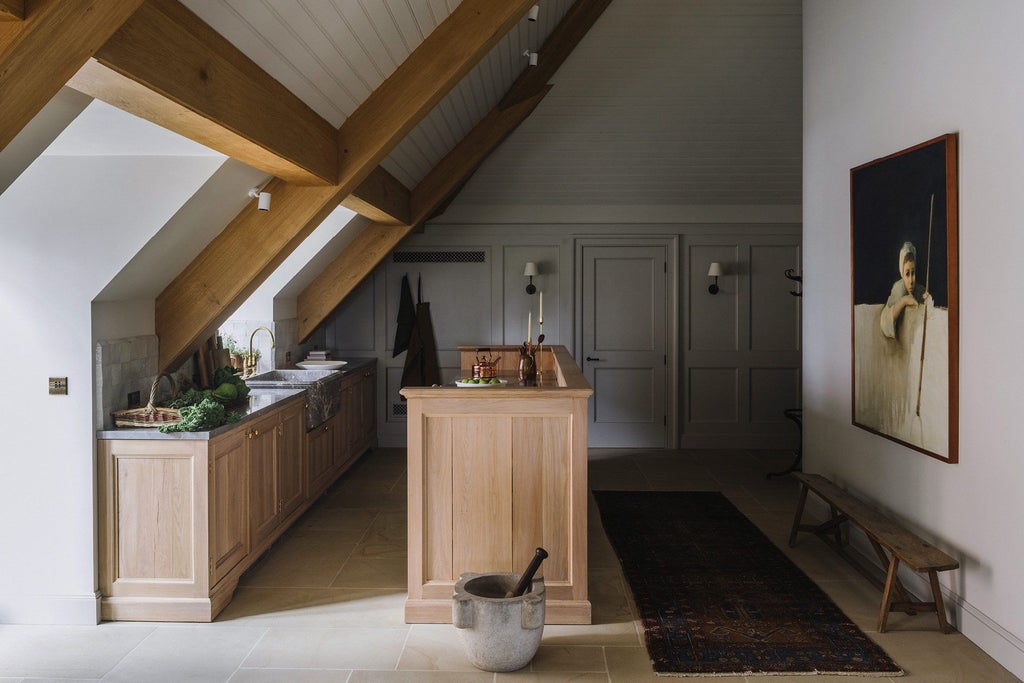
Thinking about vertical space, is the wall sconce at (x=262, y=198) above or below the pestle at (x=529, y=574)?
above

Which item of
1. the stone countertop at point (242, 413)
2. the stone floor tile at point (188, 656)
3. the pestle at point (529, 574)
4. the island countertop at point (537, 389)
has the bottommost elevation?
the stone floor tile at point (188, 656)

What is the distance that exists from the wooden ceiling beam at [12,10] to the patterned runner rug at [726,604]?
9.30 feet

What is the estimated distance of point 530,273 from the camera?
730 cm

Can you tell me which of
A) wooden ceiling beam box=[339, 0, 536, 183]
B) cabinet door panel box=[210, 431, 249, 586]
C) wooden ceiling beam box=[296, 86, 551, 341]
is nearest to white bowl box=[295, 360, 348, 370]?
wooden ceiling beam box=[296, 86, 551, 341]

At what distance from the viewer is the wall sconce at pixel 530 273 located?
7.30 metres

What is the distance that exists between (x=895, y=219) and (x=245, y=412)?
3.30m

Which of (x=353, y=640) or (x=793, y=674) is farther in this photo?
(x=353, y=640)

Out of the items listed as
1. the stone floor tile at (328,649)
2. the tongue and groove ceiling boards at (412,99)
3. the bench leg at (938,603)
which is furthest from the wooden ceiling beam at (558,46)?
the bench leg at (938,603)

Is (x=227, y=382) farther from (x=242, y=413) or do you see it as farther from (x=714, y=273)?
(x=714, y=273)

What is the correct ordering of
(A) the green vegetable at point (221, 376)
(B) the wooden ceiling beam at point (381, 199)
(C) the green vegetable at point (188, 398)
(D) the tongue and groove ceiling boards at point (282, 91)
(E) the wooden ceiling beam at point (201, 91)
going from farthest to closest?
(B) the wooden ceiling beam at point (381, 199)
(A) the green vegetable at point (221, 376)
(C) the green vegetable at point (188, 398)
(D) the tongue and groove ceiling boards at point (282, 91)
(E) the wooden ceiling beam at point (201, 91)

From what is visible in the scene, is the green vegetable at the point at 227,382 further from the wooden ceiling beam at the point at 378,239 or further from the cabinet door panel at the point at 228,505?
the wooden ceiling beam at the point at 378,239

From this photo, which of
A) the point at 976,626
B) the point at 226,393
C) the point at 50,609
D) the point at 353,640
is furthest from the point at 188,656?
the point at 976,626

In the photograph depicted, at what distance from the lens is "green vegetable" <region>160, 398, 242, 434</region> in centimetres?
342

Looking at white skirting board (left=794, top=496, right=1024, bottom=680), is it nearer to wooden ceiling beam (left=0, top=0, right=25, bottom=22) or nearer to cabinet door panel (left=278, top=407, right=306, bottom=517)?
cabinet door panel (left=278, top=407, right=306, bottom=517)
